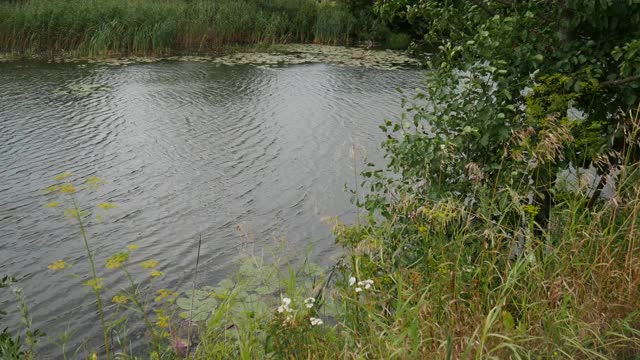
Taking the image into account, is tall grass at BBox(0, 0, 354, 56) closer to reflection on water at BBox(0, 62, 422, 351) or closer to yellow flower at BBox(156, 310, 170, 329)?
reflection on water at BBox(0, 62, 422, 351)

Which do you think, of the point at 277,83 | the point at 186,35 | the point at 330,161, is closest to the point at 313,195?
the point at 330,161

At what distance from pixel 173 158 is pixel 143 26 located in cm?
951

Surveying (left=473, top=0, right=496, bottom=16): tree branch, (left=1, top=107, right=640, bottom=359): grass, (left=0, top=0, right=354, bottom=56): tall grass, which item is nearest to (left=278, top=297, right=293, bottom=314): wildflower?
(left=1, top=107, right=640, bottom=359): grass

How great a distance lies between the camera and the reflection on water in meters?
5.84

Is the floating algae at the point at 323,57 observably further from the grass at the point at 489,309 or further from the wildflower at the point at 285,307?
the wildflower at the point at 285,307

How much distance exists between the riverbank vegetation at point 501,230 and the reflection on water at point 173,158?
142cm

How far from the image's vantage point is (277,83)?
13953 millimetres

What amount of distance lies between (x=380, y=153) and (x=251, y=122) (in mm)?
2969

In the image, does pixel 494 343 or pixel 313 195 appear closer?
pixel 494 343

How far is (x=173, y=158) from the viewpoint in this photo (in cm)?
866

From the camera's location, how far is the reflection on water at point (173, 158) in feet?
19.1

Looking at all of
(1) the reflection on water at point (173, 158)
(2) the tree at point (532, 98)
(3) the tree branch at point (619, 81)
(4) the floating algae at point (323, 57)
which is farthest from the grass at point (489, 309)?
(4) the floating algae at point (323, 57)

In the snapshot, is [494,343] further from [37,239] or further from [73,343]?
[37,239]

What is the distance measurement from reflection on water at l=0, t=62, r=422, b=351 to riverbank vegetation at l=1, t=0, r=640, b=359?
1.42m
